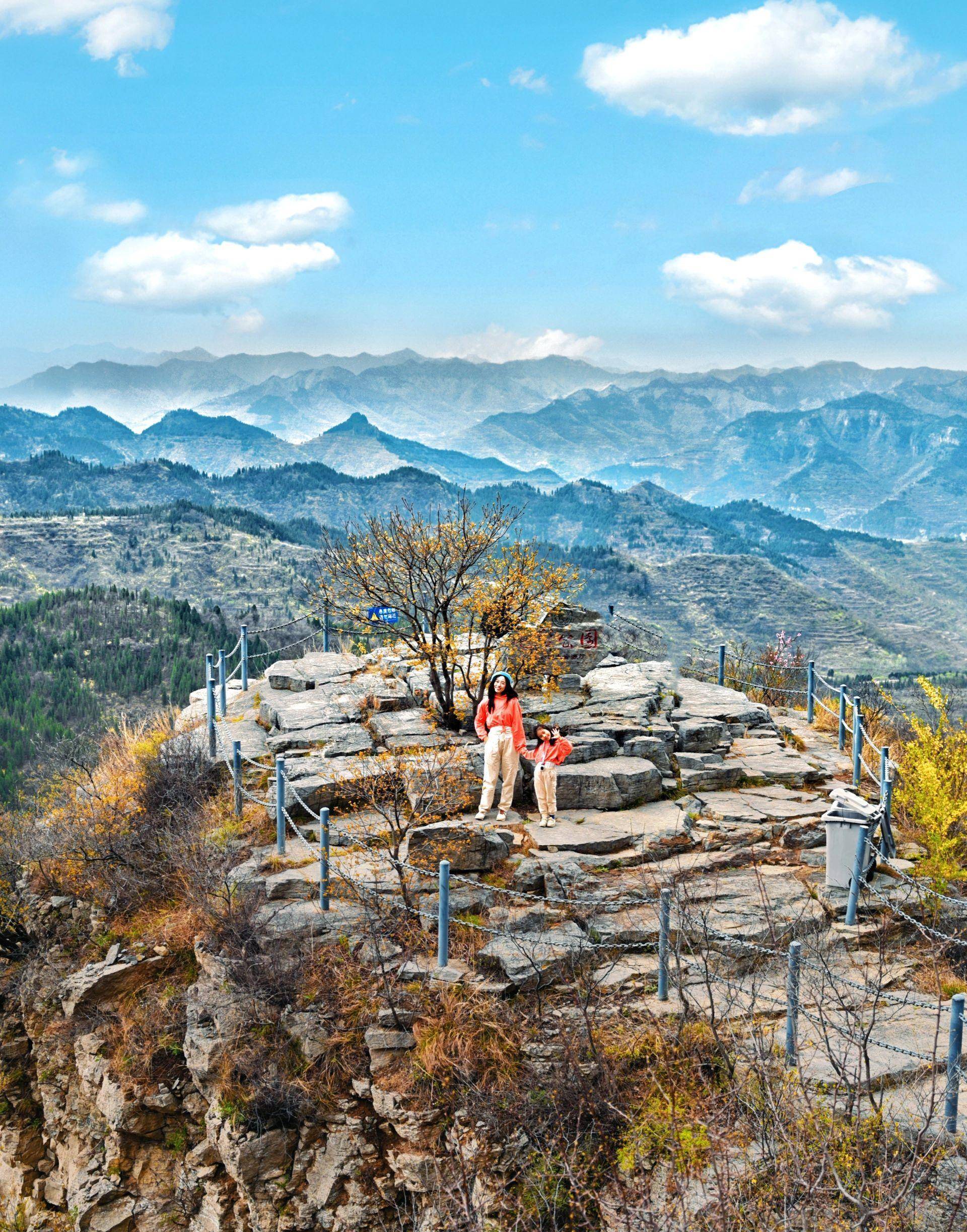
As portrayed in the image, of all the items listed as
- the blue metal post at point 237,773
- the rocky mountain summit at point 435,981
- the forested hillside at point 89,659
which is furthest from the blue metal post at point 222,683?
the forested hillside at point 89,659

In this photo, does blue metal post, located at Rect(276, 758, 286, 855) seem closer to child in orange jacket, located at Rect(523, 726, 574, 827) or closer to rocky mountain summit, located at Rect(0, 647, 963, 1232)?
rocky mountain summit, located at Rect(0, 647, 963, 1232)

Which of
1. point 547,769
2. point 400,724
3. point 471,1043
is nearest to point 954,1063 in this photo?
point 471,1043

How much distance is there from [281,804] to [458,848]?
8.46ft

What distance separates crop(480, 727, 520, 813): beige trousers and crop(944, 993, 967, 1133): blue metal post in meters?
5.81

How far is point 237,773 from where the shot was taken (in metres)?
14.0

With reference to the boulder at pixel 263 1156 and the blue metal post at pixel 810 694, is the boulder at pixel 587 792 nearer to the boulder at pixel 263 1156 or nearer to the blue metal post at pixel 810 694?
the boulder at pixel 263 1156

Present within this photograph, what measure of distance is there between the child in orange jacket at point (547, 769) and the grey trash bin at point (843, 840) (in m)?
3.15

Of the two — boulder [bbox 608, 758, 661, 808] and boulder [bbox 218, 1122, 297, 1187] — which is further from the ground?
boulder [bbox 608, 758, 661, 808]

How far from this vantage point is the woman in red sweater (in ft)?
39.1

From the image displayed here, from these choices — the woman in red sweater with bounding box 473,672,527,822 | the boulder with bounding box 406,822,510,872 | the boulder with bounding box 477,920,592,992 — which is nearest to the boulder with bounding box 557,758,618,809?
the woman in red sweater with bounding box 473,672,527,822

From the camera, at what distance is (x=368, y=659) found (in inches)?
750

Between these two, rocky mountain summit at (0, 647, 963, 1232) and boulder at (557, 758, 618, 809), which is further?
boulder at (557, 758, 618, 809)

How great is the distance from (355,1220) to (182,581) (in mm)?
190611

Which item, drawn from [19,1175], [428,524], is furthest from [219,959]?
[428,524]
